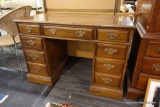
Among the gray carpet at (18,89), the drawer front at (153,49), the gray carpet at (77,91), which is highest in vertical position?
the drawer front at (153,49)

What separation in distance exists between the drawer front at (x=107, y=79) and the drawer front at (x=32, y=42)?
26.3 inches

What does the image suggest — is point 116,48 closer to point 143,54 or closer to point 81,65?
point 143,54

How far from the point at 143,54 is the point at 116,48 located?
23 centimetres

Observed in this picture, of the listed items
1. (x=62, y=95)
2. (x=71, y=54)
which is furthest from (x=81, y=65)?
(x=62, y=95)

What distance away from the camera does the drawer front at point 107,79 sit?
1311mm

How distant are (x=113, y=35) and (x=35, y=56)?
887 mm

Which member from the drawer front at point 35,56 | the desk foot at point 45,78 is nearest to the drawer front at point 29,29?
the drawer front at point 35,56

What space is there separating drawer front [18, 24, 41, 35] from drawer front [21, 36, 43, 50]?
67 mm

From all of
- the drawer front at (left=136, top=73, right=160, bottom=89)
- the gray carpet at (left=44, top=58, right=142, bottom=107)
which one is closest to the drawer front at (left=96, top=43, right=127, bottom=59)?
the drawer front at (left=136, top=73, right=160, bottom=89)

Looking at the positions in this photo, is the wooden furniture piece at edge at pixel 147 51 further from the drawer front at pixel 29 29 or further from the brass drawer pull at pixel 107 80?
the drawer front at pixel 29 29

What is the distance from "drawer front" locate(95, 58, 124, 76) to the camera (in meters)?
1.22

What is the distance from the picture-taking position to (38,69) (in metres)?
1.55

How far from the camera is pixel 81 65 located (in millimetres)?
2055

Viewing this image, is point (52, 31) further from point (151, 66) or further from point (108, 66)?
point (151, 66)
